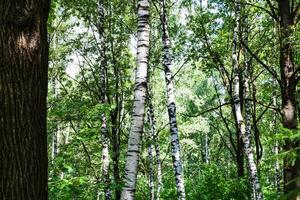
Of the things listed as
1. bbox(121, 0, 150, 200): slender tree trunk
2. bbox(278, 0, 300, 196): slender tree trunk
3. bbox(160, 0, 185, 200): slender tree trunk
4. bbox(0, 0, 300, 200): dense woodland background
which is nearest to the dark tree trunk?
bbox(0, 0, 300, 200): dense woodland background

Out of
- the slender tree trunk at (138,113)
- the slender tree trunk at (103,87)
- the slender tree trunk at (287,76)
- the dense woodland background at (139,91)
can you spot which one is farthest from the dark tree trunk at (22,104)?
the slender tree trunk at (103,87)

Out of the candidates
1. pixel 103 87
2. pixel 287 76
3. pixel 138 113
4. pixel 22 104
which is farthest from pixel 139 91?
pixel 103 87

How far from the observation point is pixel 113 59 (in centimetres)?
1592

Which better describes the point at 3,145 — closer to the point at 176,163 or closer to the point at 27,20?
the point at 27,20

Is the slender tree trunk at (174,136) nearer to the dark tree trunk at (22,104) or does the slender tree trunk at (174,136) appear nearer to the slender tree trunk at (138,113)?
the slender tree trunk at (138,113)

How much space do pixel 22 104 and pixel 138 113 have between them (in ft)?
8.14

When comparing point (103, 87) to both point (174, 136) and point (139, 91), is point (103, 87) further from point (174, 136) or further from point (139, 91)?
point (139, 91)

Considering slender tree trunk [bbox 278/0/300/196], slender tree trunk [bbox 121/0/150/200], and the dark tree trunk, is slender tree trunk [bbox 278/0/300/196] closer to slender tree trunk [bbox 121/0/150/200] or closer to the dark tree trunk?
slender tree trunk [bbox 121/0/150/200]

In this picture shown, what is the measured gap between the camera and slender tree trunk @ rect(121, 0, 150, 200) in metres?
5.22

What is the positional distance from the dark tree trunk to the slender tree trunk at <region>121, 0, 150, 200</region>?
2150mm

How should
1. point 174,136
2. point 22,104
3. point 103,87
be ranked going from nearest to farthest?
point 22,104 < point 174,136 < point 103,87

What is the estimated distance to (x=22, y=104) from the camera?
10.2 ft

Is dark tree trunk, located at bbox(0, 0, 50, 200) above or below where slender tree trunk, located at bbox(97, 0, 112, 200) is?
below

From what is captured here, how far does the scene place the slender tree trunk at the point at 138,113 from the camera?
17.1 feet
